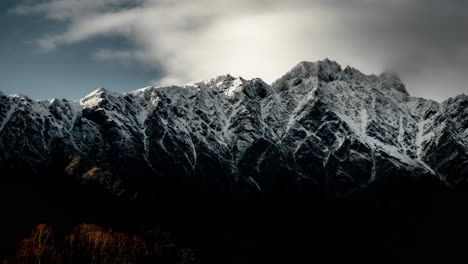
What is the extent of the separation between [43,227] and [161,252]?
26.6 m

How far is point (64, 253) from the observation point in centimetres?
9562

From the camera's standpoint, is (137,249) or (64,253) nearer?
(64,253)

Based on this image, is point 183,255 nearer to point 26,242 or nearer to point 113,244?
point 113,244

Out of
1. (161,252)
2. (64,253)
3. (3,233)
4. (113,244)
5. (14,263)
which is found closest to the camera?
(14,263)

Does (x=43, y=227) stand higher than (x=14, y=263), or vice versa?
(x=43, y=227)

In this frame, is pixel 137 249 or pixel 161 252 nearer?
pixel 137 249

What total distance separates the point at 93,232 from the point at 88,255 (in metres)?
8.01

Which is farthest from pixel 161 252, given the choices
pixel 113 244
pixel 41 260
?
pixel 41 260

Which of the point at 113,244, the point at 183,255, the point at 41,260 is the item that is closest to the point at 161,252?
the point at 183,255

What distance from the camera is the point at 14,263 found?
88812 mm

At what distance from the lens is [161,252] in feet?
397

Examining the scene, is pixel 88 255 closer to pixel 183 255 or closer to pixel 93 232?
pixel 93 232

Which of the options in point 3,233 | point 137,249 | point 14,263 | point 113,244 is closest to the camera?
point 14,263

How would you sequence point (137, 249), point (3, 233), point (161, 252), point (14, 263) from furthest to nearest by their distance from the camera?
1. point (3, 233)
2. point (161, 252)
3. point (137, 249)
4. point (14, 263)
